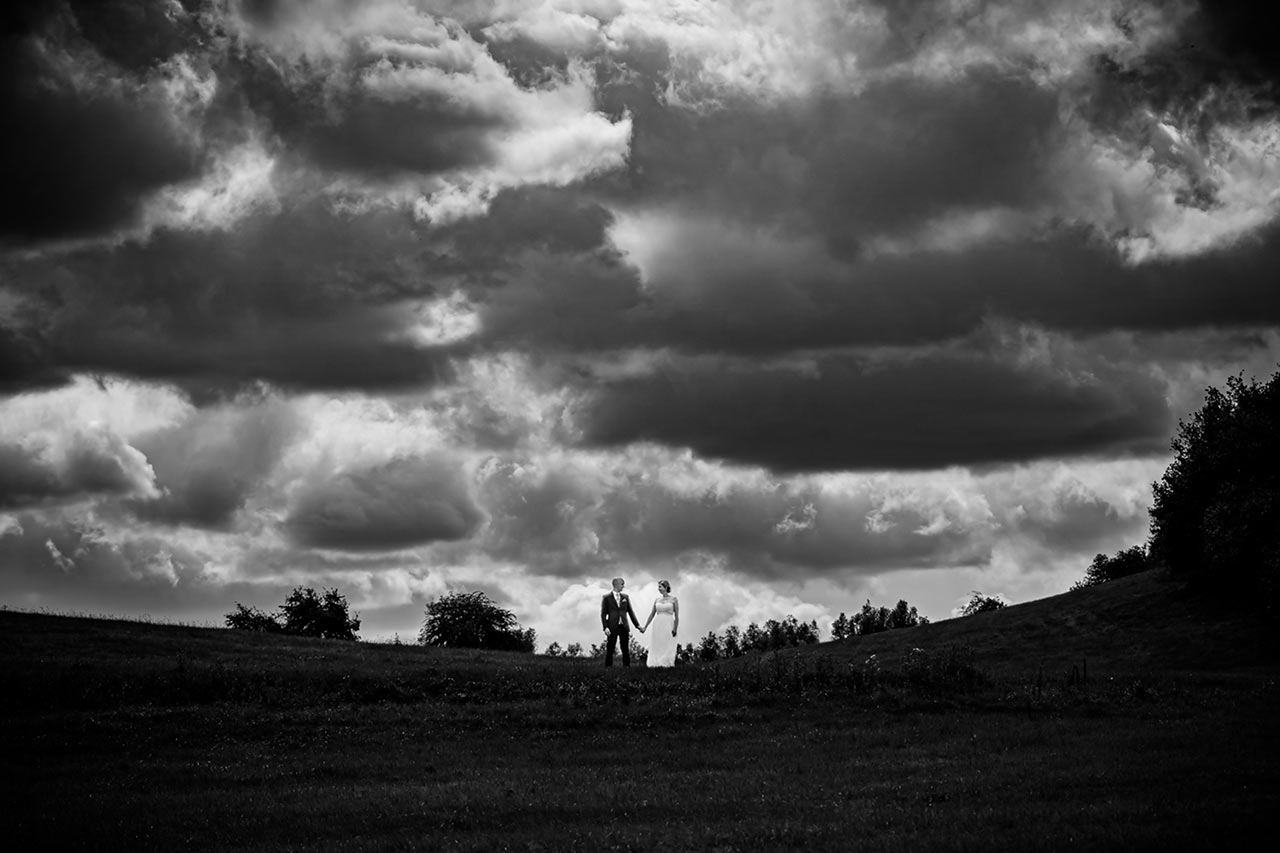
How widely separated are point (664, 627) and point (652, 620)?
56cm

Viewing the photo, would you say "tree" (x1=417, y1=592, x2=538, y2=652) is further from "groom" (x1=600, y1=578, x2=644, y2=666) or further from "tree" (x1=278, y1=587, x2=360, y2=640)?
"groom" (x1=600, y1=578, x2=644, y2=666)

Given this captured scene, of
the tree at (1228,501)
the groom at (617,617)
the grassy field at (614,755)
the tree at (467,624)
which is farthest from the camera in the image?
the tree at (467,624)

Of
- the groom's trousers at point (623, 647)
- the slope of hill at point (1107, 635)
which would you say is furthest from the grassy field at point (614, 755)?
the slope of hill at point (1107, 635)

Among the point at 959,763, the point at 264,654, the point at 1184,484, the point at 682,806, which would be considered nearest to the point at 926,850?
the point at 682,806

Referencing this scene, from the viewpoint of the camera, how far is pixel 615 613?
46.2 m

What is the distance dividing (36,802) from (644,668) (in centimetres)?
2388

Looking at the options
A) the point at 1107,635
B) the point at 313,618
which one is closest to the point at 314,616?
the point at 313,618

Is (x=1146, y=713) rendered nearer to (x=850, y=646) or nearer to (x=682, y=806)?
(x=682, y=806)

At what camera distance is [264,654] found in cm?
5788

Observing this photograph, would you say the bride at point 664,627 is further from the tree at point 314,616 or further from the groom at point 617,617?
the tree at point 314,616

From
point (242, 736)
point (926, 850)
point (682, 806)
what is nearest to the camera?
point (926, 850)

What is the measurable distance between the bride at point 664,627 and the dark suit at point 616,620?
78 centimetres

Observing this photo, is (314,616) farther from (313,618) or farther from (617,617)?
(617,617)

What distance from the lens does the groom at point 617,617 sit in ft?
151
